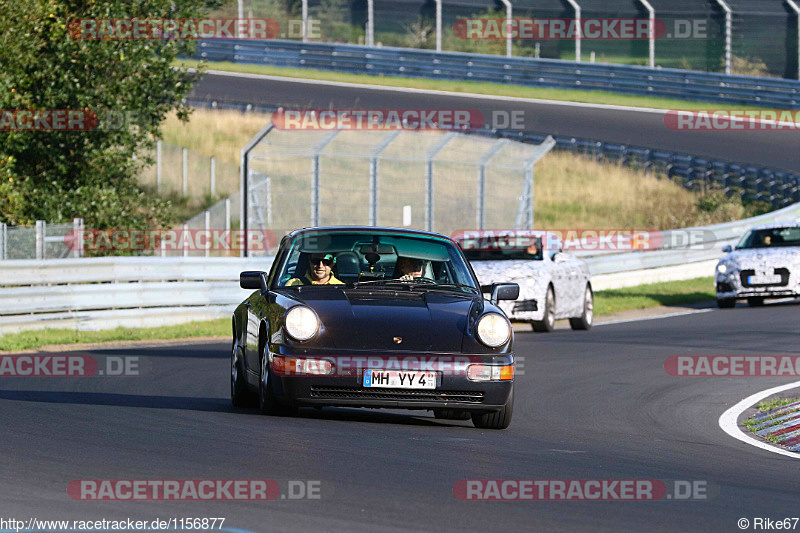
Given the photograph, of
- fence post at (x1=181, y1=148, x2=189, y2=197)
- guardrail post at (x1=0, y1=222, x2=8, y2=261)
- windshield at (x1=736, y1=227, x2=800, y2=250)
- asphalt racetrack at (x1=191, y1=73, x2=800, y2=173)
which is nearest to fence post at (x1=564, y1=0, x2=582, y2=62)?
asphalt racetrack at (x1=191, y1=73, x2=800, y2=173)

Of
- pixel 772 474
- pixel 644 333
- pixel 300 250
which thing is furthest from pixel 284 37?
pixel 772 474

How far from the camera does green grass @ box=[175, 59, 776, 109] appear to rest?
4147 cm

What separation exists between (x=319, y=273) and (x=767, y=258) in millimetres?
13674

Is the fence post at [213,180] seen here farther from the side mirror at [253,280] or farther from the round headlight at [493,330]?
the round headlight at [493,330]

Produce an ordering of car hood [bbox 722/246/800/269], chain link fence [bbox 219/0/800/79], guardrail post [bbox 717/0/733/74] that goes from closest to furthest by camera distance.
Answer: car hood [bbox 722/246/800/269]
chain link fence [bbox 219/0/800/79]
guardrail post [bbox 717/0/733/74]

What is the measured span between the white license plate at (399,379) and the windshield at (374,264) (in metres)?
1.19

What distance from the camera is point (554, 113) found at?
39.1 m

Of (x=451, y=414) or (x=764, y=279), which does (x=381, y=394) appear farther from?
(x=764, y=279)

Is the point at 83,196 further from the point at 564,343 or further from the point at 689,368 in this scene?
the point at 689,368

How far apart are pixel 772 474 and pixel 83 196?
18141mm

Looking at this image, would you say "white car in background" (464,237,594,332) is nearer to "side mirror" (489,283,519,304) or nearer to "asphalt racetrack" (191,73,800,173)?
"side mirror" (489,283,519,304)

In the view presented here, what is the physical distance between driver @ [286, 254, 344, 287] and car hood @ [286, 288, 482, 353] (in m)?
0.50

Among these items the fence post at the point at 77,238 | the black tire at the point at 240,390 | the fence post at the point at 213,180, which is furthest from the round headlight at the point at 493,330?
the fence post at the point at 213,180

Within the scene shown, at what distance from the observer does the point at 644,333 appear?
64.1 feet
